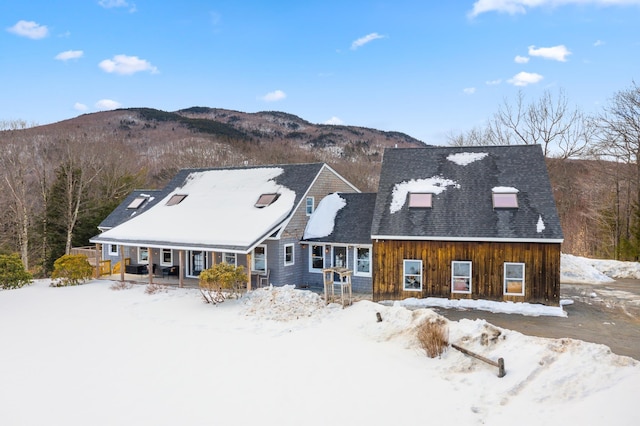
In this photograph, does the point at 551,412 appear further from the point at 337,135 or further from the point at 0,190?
the point at 337,135

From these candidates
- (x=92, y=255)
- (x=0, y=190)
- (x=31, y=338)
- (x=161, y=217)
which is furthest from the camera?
(x=0, y=190)

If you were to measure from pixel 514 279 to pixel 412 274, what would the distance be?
3.63 m

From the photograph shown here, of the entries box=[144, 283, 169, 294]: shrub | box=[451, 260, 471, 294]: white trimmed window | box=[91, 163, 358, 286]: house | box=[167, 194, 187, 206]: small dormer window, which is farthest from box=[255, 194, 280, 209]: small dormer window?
box=[451, 260, 471, 294]: white trimmed window

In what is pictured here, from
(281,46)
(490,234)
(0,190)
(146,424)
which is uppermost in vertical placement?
(281,46)

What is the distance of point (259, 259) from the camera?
62.9 feet

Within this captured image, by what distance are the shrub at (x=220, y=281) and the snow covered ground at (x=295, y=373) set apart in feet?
5.42

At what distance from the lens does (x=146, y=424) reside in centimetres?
805

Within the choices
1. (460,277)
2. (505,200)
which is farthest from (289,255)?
(505,200)

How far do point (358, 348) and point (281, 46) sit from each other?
2620cm

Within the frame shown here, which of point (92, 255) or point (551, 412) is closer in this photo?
point (551, 412)

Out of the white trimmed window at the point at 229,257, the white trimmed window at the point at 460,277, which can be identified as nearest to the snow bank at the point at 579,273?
the white trimmed window at the point at 460,277

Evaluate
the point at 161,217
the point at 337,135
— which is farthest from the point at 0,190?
the point at 337,135

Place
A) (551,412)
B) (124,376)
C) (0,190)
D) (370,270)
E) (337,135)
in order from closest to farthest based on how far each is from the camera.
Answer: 1. (551,412)
2. (124,376)
3. (370,270)
4. (0,190)
5. (337,135)

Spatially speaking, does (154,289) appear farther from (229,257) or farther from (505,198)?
(505,198)
